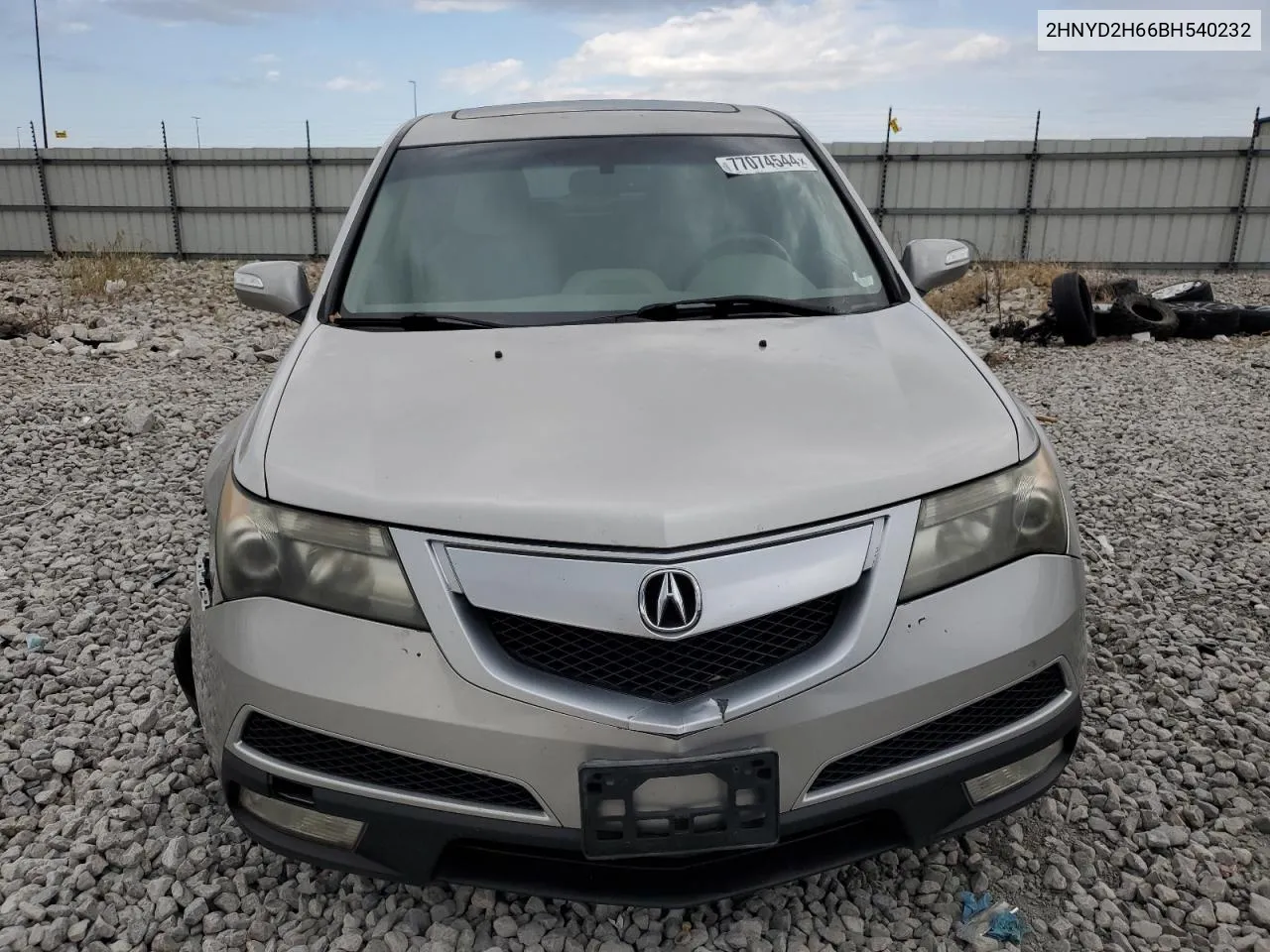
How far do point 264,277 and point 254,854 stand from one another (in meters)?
1.62

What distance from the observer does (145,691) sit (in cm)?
288

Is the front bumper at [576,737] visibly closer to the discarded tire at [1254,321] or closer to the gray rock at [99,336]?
the gray rock at [99,336]

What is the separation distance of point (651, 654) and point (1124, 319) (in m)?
8.83

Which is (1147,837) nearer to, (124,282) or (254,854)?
(254,854)

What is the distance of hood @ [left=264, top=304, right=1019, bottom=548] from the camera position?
5.05 feet

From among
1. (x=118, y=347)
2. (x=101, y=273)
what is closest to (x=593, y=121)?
(x=118, y=347)

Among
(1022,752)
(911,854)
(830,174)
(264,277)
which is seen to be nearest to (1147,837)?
(911,854)

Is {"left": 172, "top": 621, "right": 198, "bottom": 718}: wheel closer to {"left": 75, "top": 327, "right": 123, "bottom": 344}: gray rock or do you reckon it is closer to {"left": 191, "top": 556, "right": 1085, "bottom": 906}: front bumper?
{"left": 191, "top": 556, "right": 1085, "bottom": 906}: front bumper

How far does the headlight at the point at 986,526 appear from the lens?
63.1 inches

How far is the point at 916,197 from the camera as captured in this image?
59.9ft

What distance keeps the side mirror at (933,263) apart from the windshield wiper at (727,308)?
0.67m

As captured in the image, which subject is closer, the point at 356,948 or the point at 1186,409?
the point at 356,948

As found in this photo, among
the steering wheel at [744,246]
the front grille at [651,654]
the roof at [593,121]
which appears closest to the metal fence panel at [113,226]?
the roof at [593,121]

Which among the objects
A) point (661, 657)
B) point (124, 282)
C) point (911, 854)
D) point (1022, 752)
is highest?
point (661, 657)
